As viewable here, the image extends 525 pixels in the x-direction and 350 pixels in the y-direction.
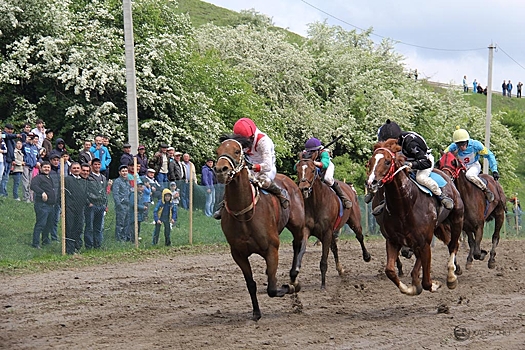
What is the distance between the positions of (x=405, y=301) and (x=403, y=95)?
97.7 ft

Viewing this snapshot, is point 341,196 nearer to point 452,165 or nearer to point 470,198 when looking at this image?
point 452,165

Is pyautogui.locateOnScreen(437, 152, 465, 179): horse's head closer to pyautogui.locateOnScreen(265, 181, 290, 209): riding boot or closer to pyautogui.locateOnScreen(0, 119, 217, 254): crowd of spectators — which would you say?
pyautogui.locateOnScreen(265, 181, 290, 209): riding boot

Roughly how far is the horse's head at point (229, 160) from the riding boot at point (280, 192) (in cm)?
109

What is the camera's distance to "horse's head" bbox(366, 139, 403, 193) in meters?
9.75

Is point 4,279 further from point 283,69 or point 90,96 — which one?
point 283,69

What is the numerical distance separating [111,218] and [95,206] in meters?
0.67

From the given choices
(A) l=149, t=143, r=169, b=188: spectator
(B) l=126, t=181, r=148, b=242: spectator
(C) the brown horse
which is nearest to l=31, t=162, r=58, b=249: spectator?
(B) l=126, t=181, r=148, b=242: spectator

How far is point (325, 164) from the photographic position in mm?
13359

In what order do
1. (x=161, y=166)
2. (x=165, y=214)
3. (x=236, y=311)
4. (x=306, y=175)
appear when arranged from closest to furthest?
(x=236, y=311) → (x=306, y=175) → (x=165, y=214) → (x=161, y=166)

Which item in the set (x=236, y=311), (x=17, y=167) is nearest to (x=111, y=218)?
(x=17, y=167)

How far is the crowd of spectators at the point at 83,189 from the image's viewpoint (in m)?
16.1

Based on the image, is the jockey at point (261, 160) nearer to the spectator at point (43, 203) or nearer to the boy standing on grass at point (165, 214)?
the spectator at point (43, 203)

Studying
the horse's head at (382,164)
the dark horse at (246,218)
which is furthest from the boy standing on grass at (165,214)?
the horse's head at (382,164)

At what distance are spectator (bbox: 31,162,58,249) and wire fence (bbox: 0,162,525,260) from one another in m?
0.02
